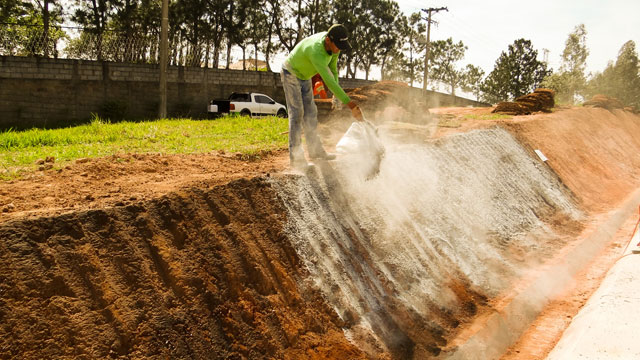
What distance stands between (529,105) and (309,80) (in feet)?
48.6

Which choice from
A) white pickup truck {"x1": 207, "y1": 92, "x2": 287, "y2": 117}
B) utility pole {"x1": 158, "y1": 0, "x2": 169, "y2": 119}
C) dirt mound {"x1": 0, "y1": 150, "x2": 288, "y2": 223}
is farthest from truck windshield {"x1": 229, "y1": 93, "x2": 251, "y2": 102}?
dirt mound {"x1": 0, "y1": 150, "x2": 288, "y2": 223}

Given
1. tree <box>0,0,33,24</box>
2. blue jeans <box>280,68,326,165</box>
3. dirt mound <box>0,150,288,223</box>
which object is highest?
tree <box>0,0,33,24</box>

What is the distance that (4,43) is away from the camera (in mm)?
13609

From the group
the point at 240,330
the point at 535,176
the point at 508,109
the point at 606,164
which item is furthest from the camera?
the point at 508,109

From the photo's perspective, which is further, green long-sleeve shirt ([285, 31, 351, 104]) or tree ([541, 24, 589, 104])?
tree ([541, 24, 589, 104])

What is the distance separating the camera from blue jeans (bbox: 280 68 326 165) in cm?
591

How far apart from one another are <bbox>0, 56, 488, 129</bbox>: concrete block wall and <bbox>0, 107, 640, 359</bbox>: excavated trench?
11246 mm

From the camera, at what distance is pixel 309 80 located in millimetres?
6047

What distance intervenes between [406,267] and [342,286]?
131 cm

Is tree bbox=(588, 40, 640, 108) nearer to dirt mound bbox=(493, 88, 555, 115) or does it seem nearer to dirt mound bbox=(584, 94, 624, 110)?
dirt mound bbox=(584, 94, 624, 110)

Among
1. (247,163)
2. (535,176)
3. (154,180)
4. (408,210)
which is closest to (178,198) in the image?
(154,180)

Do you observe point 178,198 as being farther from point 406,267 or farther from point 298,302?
point 406,267

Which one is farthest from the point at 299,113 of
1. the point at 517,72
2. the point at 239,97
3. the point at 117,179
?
the point at 517,72

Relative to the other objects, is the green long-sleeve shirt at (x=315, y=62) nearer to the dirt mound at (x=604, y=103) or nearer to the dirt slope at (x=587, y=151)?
the dirt slope at (x=587, y=151)
